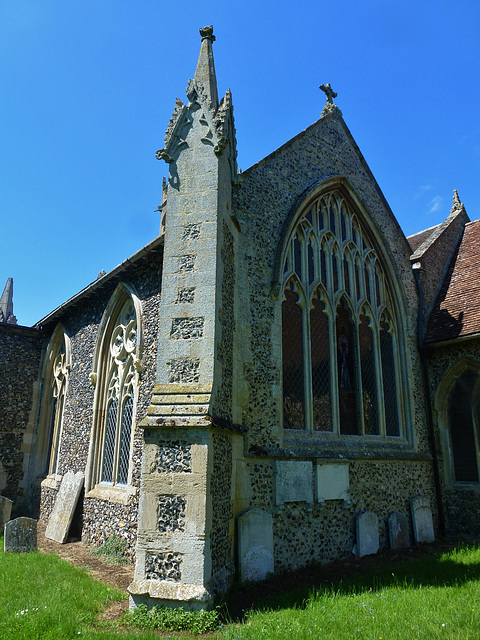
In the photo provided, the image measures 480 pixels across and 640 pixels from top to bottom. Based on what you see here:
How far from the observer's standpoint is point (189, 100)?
7500mm

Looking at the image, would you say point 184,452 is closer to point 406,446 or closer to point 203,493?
point 203,493

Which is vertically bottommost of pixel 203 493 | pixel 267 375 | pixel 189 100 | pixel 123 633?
pixel 123 633

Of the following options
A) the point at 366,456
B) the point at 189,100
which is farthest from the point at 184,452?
the point at 189,100

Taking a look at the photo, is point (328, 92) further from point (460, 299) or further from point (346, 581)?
point (346, 581)

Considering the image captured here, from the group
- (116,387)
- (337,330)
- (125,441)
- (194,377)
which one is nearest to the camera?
(194,377)

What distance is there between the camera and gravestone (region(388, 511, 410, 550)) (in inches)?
361

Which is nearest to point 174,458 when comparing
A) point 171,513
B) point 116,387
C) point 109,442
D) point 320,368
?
point 171,513

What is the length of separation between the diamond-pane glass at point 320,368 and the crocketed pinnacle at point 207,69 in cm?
439

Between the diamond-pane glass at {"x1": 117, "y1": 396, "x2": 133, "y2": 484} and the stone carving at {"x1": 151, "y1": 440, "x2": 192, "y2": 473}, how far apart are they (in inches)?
122

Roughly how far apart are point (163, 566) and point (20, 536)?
3.94 metres

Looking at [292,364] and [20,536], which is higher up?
[292,364]

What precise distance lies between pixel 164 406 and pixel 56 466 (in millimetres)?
6867

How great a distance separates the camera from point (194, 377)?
6.09m

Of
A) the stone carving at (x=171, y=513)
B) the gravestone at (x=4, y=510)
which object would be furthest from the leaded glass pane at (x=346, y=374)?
the gravestone at (x=4, y=510)
